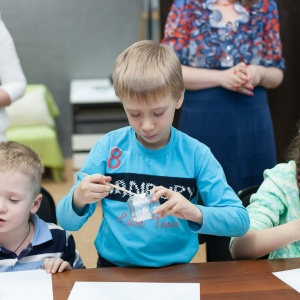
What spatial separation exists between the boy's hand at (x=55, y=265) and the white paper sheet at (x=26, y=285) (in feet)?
0.06

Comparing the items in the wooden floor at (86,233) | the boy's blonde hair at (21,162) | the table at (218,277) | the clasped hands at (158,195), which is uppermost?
the clasped hands at (158,195)

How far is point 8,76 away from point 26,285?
1180 mm

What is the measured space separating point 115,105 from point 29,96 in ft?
2.36

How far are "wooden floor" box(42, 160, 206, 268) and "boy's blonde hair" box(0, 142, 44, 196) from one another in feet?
5.01

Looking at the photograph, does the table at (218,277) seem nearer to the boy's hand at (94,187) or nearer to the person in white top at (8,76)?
the boy's hand at (94,187)

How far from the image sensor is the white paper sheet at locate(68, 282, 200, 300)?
151 cm

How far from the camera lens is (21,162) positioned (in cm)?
187

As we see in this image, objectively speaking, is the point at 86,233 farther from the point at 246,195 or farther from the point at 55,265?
the point at 55,265

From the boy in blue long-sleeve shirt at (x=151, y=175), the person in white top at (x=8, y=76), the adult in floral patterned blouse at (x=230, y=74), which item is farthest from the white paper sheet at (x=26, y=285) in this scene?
the adult in floral patterned blouse at (x=230, y=74)

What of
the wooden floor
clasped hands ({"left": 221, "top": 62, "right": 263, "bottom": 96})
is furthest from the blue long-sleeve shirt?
the wooden floor

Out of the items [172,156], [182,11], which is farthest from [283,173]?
[182,11]

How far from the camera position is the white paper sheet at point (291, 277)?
5.14 ft

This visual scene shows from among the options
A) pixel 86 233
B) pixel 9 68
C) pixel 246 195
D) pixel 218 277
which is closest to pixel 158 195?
pixel 218 277

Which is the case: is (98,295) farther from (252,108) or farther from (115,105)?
(115,105)
